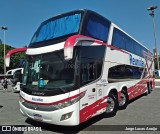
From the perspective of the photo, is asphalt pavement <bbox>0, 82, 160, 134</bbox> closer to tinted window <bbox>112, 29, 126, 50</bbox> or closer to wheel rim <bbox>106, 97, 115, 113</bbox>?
wheel rim <bbox>106, 97, 115, 113</bbox>

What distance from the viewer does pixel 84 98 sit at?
6.22 meters

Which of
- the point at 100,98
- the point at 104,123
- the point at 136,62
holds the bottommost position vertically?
the point at 104,123

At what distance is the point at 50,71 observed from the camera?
629cm

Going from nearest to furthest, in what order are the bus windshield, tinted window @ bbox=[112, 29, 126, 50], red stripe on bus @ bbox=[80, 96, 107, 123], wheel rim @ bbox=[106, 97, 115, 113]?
1. red stripe on bus @ bbox=[80, 96, 107, 123]
2. the bus windshield
3. wheel rim @ bbox=[106, 97, 115, 113]
4. tinted window @ bbox=[112, 29, 126, 50]

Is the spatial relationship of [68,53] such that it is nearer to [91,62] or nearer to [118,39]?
[91,62]

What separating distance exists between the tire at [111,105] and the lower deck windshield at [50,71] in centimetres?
276

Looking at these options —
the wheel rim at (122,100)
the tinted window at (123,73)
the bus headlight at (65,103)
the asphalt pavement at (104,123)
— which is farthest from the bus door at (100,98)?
the wheel rim at (122,100)

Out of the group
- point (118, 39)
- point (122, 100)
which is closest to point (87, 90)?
point (118, 39)

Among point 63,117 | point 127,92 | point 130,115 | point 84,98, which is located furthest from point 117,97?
point 63,117

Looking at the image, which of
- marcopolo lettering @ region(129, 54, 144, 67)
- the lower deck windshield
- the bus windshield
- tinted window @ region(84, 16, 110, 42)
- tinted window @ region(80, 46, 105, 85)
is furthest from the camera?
marcopolo lettering @ region(129, 54, 144, 67)

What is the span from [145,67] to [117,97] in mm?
6784

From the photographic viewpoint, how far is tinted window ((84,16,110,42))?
6.94m

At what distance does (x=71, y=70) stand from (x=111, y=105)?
3097mm

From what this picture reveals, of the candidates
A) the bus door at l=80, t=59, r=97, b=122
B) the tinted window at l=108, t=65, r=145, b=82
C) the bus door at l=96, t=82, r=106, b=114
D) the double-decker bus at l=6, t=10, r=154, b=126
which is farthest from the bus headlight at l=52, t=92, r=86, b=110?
the tinted window at l=108, t=65, r=145, b=82
